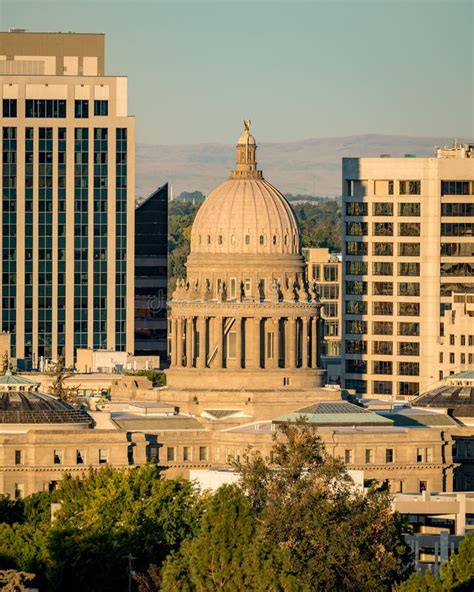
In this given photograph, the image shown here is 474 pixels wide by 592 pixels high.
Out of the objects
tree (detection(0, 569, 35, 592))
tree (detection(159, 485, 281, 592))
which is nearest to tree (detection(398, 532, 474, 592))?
tree (detection(159, 485, 281, 592))

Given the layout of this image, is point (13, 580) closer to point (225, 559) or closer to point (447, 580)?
point (225, 559)

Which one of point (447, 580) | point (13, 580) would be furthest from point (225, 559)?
point (13, 580)

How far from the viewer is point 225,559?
185 m

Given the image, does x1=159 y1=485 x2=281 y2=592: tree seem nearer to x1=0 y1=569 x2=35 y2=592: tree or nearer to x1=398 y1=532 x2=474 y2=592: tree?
x1=398 y1=532 x2=474 y2=592: tree

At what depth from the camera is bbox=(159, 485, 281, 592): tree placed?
18362 cm

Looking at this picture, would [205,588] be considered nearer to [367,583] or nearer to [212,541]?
[212,541]

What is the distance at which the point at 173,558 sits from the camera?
190 meters

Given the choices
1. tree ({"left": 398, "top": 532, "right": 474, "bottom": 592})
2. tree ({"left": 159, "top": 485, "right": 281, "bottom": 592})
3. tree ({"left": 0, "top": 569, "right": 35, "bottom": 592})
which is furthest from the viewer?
tree ({"left": 398, "top": 532, "right": 474, "bottom": 592})

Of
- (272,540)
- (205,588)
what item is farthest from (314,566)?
(205,588)

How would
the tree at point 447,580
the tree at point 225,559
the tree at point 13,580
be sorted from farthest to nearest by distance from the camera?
1. the tree at point 447,580
2. the tree at point 225,559
3. the tree at point 13,580

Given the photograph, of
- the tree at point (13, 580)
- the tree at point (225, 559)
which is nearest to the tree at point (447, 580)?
the tree at point (225, 559)

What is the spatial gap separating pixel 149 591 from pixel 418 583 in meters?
14.6

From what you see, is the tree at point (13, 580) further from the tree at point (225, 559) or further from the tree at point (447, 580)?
the tree at point (447, 580)

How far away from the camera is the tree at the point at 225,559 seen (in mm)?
183625
